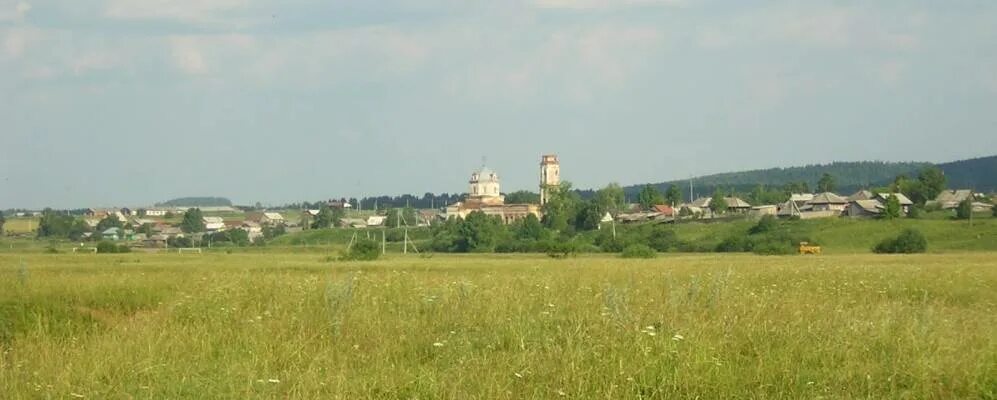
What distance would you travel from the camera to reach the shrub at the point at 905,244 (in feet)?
229

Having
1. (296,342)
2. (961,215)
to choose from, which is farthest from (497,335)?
(961,215)

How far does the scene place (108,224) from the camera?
151250mm

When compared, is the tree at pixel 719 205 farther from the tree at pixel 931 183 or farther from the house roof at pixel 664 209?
the tree at pixel 931 183

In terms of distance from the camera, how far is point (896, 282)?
22031 mm

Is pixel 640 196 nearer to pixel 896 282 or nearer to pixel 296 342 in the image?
pixel 896 282

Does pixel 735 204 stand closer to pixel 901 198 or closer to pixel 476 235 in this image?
pixel 901 198

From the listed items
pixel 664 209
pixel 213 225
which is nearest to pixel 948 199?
pixel 664 209

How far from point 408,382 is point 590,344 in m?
1.94

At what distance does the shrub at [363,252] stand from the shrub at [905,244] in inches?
1359

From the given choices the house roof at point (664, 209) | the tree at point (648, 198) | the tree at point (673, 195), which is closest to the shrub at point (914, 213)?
the house roof at point (664, 209)

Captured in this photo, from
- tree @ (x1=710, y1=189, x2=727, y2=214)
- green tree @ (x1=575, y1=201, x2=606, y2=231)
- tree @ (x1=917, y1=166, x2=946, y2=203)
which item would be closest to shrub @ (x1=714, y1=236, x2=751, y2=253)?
green tree @ (x1=575, y1=201, x2=606, y2=231)

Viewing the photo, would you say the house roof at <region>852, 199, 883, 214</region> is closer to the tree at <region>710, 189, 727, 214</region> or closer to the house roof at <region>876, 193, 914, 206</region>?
the house roof at <region>876, 193, 914, 206</region>

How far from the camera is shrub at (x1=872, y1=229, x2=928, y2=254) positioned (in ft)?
229

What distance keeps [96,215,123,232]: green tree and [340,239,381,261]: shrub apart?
78.9 m
